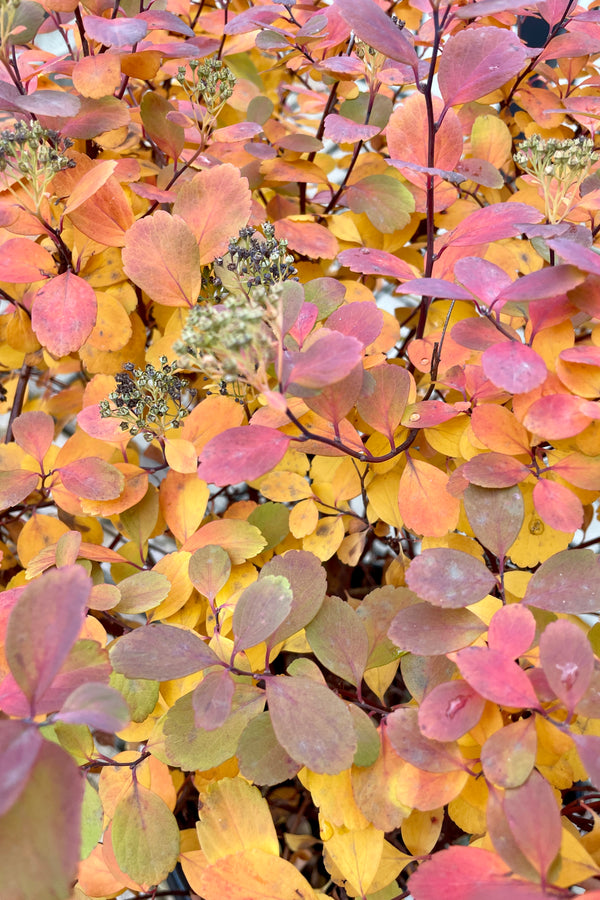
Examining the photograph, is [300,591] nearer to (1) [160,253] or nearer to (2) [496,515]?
(2) [496,515]

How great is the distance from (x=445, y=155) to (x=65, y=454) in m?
0.34

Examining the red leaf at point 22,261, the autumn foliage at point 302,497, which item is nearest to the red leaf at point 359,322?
the autumn foliage at point 302,497

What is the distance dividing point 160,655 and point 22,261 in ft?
0.92

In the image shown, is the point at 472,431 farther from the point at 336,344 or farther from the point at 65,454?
the point at 65,454

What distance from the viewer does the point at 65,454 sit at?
20.3 inches

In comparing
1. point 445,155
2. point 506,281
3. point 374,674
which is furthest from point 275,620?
point 445,155

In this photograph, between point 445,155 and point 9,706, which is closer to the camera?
point 9,706

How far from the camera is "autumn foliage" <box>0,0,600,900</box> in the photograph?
319 mm

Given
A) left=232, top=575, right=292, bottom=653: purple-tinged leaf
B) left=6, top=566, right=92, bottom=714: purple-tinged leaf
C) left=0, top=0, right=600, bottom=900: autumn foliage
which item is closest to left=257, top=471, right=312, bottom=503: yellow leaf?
left=0, top=0, right=600, bottom=900: autumn foliage

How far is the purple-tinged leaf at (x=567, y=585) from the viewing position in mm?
365

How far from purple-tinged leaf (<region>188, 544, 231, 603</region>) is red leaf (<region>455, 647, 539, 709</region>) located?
0.15 metres

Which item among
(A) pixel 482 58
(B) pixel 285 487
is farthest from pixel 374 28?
(B) pixel 285 487

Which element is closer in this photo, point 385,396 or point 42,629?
point 42,629

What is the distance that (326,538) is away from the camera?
484 millimetres
